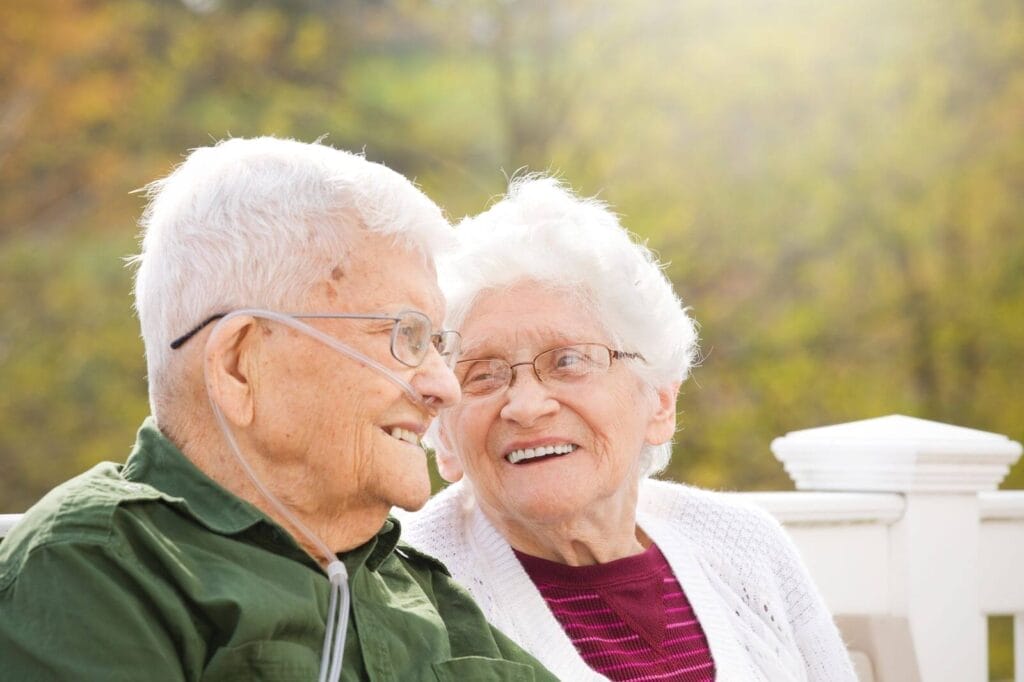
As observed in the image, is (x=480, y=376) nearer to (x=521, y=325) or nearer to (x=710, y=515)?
(x=521, y=325)

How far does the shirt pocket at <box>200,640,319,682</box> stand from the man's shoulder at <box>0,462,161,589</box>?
201 mm

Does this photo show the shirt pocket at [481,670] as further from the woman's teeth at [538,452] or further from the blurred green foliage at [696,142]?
the blurred green foliage at [696,142]

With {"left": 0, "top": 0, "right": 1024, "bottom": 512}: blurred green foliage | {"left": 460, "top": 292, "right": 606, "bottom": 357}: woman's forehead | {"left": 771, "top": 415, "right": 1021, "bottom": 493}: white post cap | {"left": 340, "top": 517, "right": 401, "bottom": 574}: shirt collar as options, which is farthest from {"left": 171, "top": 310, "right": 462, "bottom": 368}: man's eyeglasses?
{"left": 0, "top": 0, "right": 1024, "bottom": 512}: blurred green foliage

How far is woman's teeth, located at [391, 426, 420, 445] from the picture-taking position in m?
1.85

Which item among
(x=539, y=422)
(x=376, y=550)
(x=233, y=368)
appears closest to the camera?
(x=233, y=368)

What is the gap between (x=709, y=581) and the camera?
2.70 meters

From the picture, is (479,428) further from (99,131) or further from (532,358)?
(99,131)

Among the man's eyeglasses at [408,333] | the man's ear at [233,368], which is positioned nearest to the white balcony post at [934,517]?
the man's eyeglasses at [408,333]

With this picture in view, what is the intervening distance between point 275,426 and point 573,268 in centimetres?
95

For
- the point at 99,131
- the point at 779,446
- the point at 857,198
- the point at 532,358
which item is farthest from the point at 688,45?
the point at 532,358

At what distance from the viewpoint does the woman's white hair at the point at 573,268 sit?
8.36 ft

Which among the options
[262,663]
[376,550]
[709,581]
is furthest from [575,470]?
[262,663]

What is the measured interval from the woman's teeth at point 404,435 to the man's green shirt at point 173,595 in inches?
7.1

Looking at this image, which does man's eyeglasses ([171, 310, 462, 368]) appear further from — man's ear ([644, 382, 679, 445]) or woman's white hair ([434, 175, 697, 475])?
man's ear ([644, 382, 679, 445])
